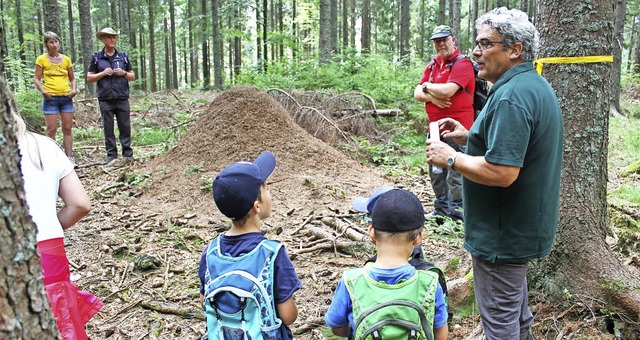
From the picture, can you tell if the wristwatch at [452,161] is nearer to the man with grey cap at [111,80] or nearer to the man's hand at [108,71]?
the man with grey cap at [111,80]

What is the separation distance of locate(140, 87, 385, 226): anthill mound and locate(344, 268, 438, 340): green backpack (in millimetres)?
3845

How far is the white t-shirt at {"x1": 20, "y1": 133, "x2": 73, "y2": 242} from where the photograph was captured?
2.10 m

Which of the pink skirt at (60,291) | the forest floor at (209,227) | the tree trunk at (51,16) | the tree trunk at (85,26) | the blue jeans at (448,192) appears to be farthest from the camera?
the tree trunk at (85,26)

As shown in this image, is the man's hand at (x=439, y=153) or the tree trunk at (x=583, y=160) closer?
the man's hand at (x=439, y=153)

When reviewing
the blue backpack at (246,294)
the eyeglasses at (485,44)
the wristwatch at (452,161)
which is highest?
the eyeglasses at (485,44)

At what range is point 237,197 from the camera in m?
2.31

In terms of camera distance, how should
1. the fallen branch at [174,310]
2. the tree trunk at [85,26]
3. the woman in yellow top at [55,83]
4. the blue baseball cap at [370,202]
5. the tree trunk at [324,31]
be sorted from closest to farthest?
the blue baseball cap at [370,202], the fallen branch at [174,310], the woman in yellow top at [55,83], the tree trunk at [85,26], the tree trunk at [324,31]

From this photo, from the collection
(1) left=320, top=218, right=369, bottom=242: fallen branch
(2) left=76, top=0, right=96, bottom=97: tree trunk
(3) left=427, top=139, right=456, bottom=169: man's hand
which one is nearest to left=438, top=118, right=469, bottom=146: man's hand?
A: (3) left=427, top=139, right=456, bottom=169: man's hand

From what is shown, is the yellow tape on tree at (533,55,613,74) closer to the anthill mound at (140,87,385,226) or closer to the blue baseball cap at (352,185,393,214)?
the blue baseball cap at (352,185,393,214)

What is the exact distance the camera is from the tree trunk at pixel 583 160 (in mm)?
3047

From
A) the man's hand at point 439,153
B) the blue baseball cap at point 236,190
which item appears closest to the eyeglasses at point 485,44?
the man's hand at point 439,153

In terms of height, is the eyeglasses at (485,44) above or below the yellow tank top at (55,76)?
below

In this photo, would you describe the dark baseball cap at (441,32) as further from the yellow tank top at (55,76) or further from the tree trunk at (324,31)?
the tree trunk at (324,31)

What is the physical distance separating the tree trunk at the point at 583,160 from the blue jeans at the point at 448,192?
2.18 m
